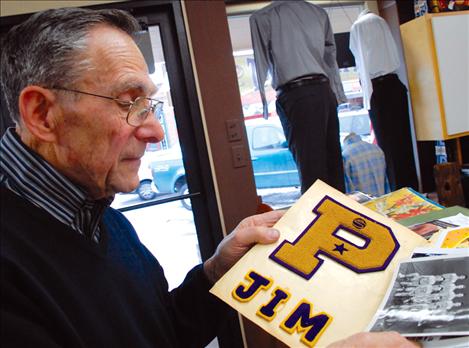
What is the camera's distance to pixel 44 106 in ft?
2.09

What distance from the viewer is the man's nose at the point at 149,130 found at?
0.72 meters

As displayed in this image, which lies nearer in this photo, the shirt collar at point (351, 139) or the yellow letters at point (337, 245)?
the yellow letters at point (337, 245)

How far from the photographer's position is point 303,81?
1791mm

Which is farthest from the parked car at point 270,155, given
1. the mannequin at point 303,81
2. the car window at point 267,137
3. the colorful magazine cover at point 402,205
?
the colorful magazine cover at point 402,205

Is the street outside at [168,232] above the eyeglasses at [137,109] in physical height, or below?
below

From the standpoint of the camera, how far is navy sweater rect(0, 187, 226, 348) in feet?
1.71

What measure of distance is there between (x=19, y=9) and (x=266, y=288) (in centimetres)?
181

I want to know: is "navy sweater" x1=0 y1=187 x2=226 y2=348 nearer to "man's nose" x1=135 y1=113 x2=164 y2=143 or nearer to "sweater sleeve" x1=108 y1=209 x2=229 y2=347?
"sweater sleeve" x1=108 y1=209 x2=229 y2=347

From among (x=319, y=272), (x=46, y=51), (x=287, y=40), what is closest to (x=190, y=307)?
(x=319, y=272)

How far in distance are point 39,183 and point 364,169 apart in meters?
1.79

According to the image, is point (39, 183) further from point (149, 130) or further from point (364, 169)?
point (364, 169)

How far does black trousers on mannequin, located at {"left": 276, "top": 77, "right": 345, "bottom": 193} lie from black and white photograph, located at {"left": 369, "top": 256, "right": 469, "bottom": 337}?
1.14 m

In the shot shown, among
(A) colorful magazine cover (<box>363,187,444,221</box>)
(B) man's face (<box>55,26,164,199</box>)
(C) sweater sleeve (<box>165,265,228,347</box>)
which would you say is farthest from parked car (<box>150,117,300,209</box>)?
(B) man's face (<box>55,26,164,199</box>)

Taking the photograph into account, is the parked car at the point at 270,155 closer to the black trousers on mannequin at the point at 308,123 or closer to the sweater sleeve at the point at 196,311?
the black trousers on mannequin at the point at 308,123
